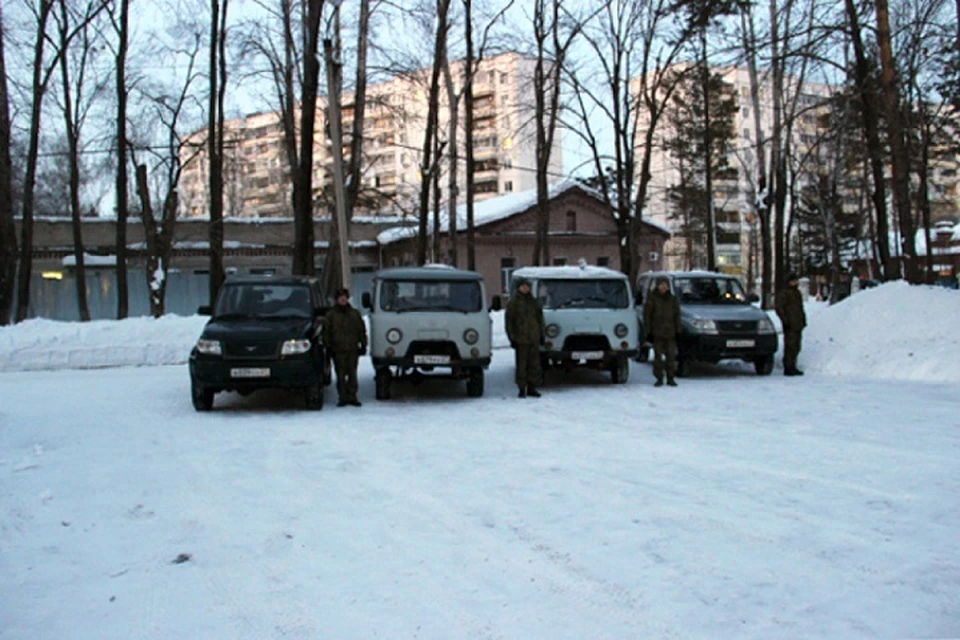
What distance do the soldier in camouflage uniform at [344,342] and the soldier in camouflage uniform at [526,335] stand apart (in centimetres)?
242

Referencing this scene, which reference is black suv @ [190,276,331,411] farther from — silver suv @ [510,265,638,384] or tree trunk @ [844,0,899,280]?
tree trunk @ [844,0,899,280]

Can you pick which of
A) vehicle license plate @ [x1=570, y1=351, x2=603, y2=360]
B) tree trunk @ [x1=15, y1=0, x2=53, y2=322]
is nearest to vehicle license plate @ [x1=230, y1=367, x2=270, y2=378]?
vehicle license plate @ [x1=570, y1=351, x2=603, y2=360]

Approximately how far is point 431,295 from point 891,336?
8648 mm

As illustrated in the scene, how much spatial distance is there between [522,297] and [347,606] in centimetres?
922

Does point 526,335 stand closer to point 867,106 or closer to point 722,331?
point 722,331

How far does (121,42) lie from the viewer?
1075 inches

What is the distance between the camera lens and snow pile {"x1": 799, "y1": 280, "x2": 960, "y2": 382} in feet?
46.9

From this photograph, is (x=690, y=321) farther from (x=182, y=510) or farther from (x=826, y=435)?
(x=182, y=510)

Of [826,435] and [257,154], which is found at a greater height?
[257,154]

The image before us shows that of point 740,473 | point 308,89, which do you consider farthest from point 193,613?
point 308,89

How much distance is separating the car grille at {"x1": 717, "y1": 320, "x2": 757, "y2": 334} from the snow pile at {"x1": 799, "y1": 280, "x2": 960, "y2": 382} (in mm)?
1712

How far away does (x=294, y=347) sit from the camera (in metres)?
11.7

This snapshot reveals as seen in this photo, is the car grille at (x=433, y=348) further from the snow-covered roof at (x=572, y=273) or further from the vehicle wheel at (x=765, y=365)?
the vehicle wheel at (x=765, y=365)

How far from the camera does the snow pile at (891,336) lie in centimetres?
1429
